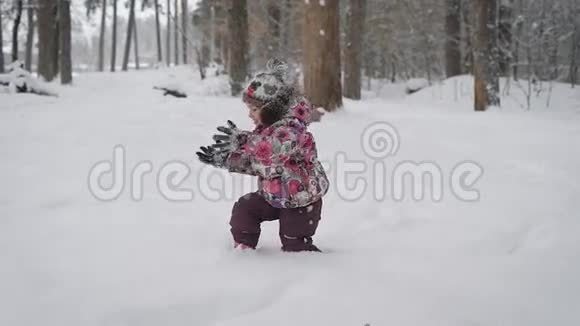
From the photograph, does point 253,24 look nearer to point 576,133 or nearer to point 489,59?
point 489,59

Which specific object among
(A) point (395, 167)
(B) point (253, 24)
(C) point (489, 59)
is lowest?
(A) point (395, 167)

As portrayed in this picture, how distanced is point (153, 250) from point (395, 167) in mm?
2587

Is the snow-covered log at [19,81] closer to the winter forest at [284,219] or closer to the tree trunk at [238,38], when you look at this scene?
the winter forest at [284,219]

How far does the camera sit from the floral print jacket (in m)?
2.14

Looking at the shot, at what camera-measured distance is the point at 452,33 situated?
642 inches

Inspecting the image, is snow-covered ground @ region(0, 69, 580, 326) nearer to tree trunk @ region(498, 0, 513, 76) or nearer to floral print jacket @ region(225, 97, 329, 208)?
floral print jacket @ region(225, 97, 329, 208)

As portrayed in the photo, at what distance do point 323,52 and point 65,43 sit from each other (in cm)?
1076

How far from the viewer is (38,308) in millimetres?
1641

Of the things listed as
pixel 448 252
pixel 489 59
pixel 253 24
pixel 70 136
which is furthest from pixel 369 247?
pixel 253 24

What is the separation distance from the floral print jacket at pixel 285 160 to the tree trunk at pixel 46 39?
1500cm

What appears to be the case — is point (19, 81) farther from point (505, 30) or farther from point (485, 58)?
point (505, 30)

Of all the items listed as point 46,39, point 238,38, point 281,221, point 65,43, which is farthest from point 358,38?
point 281,221

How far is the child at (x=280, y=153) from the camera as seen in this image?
2.16 m

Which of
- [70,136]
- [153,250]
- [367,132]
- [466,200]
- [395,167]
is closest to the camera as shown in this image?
→ [153,250]
